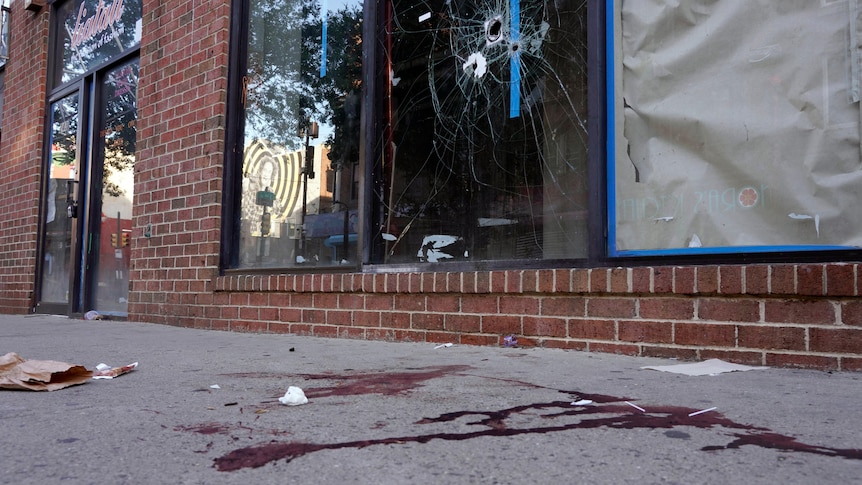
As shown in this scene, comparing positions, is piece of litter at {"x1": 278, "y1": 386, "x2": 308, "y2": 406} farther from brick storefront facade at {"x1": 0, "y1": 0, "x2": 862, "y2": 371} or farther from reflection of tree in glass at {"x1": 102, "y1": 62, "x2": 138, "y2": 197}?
reflection of tree in glass at {"x1": 102, "y1": 62, "x2": 138, "y2": 197}

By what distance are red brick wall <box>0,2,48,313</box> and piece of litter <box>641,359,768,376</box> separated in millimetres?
8114

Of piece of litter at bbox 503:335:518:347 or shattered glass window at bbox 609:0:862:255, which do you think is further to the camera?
piece of litter at bbox 503:335:518:347

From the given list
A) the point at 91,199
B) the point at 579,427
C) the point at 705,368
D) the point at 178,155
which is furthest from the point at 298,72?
the point at 579,427

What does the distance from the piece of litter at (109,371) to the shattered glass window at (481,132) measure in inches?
72.1

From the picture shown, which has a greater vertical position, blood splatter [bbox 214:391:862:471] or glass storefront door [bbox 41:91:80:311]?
glass storefront door [bbox 41:91:80:311]

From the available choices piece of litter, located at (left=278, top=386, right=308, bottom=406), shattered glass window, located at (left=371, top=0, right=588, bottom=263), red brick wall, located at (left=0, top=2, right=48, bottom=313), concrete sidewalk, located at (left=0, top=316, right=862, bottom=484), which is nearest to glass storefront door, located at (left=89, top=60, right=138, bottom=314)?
red brick wall, located at (left=0, top=2, right=48, bottom=313)

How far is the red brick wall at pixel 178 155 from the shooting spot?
5430 millimetres

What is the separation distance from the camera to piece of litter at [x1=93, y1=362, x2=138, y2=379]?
2.69 metres

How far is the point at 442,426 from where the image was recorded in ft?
5.75

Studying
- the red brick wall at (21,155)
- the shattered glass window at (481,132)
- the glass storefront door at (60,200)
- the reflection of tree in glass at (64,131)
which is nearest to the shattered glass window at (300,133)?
the shattered glass window at (481,132)

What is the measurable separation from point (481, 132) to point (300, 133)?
1.80 meters

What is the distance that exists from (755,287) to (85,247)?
7.08m

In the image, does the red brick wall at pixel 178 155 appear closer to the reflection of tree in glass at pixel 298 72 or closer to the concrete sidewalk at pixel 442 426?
the reflection of tree in glass at pixel 298 72

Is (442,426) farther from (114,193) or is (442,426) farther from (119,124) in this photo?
(119,124)
